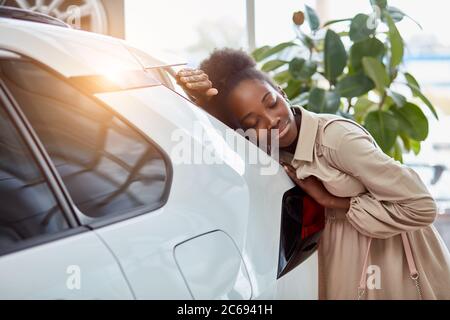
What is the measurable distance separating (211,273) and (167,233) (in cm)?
11

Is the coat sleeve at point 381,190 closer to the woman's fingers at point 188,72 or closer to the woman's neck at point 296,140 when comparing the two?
the woman's neck at point 296,140

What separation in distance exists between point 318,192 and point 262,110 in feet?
0.98

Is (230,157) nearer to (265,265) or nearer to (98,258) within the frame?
(265,265)

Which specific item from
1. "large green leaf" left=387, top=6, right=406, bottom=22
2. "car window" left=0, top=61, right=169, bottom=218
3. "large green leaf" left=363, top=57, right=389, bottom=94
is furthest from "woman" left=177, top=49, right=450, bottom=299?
"large green leaf" left=387, top=6, right=406, bottom=22

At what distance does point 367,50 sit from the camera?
2.97 meters

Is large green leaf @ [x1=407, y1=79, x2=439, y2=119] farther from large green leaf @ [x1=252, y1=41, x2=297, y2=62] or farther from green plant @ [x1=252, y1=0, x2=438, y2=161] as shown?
large green leaf @ [x1=252, y1=41, x2=297, y2=62]

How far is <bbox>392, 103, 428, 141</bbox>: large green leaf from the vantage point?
295cm

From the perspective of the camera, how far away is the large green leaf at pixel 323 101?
113 inches

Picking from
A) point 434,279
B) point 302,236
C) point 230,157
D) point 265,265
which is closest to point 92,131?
point 230,157

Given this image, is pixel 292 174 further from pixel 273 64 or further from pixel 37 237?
pixel 273 64

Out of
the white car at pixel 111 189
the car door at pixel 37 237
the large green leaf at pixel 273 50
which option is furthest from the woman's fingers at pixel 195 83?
the large green leaf at pixel 273 50

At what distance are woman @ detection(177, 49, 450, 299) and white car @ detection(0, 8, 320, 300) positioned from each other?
277 mm

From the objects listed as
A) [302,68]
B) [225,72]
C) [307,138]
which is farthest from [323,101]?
[307,138]

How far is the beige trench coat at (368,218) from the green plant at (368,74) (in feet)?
4.70
